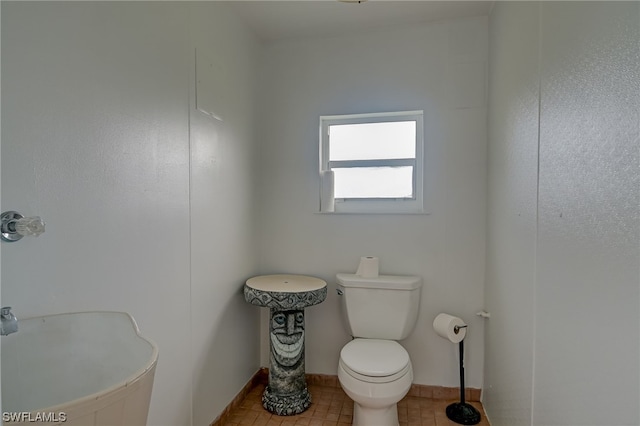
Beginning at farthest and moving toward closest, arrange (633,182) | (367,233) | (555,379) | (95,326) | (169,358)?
(367,233)
(169,358)
(555,379)
(95,326)
(633,182)

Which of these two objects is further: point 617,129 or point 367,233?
point 367,233

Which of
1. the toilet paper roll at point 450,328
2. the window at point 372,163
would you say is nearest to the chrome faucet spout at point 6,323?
the window at point 372,163

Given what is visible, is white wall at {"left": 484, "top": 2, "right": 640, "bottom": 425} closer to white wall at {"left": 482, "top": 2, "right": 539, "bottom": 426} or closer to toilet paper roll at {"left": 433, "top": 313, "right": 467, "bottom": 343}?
white wall at {"left": 482, "top": 2, "right": 539, "bottom": 426}

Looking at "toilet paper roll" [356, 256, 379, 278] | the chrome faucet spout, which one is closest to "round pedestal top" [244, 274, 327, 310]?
"toilet paper roll" [356, 256, 379, 278]

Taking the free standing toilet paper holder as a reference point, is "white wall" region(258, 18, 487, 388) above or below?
above

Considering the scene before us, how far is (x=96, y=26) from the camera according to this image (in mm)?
1067

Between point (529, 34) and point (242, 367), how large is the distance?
226 centimetres

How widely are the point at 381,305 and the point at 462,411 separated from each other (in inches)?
29.1

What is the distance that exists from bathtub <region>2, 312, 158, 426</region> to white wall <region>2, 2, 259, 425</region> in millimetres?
116

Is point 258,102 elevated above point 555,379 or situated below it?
above

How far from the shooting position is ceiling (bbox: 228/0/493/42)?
6.17 ft

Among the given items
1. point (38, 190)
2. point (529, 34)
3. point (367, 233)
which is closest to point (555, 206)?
point (529, 34)

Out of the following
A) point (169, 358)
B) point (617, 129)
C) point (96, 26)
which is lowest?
point (169, 358)

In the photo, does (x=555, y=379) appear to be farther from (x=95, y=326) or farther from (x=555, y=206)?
(x=95, y=326)
